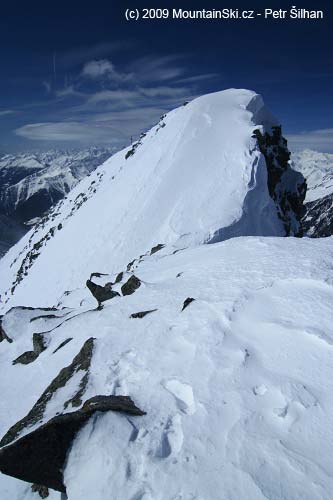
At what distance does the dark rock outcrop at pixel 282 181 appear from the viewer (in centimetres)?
4381

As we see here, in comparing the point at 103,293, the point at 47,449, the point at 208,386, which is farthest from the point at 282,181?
the point at 47,449

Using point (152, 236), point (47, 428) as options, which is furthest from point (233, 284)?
point (152, 236)

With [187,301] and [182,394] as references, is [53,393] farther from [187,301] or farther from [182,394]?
[187,301]

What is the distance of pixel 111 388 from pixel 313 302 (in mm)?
6399

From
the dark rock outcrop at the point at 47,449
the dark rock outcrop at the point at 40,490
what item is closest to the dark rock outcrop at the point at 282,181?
the dark rock outcrop at the point at 47,449

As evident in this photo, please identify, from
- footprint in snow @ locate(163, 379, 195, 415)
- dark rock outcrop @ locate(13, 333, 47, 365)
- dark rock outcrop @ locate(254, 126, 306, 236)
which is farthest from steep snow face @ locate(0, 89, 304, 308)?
footprint in snow @ locate(163, 379, 195, 415)

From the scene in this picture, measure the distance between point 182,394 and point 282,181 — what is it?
46.1m

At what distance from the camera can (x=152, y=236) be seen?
33.1m

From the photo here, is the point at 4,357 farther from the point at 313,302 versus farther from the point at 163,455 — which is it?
the point at 313,302

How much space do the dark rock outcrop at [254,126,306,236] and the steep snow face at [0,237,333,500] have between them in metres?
32.4

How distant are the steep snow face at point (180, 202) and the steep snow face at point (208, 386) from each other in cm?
1441

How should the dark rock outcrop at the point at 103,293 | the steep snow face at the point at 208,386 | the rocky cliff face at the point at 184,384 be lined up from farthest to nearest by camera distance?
the dark rock outcrop at the point at 103,293 < the rocky cliff face at the point at 184,384 < the steep snow face at the point at 208,386

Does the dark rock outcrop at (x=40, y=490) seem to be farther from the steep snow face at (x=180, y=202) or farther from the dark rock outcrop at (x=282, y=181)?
the dark rock outcrop at (x=282, y=181)

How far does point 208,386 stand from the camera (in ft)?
25.3
